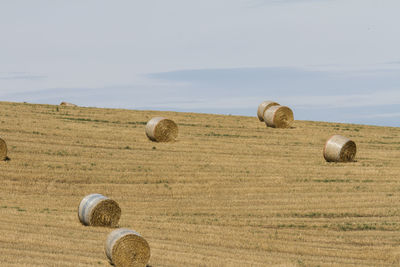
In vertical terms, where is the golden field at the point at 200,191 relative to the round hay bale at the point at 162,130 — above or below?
below

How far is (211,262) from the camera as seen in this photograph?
63.3ft

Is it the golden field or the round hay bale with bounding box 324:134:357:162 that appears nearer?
the golden field

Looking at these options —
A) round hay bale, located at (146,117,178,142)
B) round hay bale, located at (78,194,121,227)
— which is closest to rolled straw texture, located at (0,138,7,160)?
round hay bale, located at (146,117,178,142)

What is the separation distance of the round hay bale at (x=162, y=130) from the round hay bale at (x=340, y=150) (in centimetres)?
850

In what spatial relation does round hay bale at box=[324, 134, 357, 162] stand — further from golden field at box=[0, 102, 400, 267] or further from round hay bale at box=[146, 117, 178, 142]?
round hay bale at box=[146, 117, 178, 142]

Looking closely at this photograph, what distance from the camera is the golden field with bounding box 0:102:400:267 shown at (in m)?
21.0

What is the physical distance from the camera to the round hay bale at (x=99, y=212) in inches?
928

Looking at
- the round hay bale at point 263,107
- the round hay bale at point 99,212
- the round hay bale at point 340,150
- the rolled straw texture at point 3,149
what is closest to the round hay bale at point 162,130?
the round hay bale at point 340,150

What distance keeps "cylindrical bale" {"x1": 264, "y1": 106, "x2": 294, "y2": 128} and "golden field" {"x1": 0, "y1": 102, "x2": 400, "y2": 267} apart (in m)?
0.79

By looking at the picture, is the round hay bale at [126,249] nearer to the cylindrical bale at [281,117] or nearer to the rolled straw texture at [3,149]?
the rolled straw texture at [3,149]

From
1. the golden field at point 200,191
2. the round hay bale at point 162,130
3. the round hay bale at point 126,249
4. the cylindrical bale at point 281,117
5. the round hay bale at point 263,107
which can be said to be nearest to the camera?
the round hay bale at point 126,249

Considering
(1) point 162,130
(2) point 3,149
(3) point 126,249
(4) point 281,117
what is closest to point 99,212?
(3) point 126,249

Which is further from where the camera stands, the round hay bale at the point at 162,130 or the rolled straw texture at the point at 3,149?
the round hay bale at the point at 162,130

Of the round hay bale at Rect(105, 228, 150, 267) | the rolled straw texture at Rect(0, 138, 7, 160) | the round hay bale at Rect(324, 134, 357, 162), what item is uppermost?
the round hay bale at Rect(324, 134, 357, 162)
